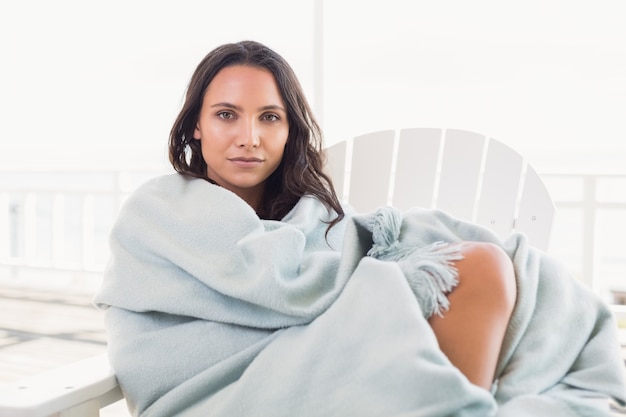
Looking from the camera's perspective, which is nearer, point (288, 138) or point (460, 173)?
point (288, 138)

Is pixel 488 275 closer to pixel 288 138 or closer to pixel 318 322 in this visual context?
pixel 318 322

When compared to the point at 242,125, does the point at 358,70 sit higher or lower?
higher

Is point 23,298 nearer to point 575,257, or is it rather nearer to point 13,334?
point 13,334

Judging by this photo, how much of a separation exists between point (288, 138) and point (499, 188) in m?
0.62

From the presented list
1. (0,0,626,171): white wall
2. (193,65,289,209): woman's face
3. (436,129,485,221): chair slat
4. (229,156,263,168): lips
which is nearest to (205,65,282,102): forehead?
(193,65,289,209): woman's face

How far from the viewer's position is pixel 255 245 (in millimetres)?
1129

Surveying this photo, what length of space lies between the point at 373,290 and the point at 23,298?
3924mm

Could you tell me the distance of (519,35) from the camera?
14977 millimetres

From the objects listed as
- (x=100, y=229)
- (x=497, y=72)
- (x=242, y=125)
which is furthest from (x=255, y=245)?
(x=497, y=72)

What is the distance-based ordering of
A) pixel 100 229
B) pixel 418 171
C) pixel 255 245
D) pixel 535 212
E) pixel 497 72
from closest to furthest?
1. pixel 255 245
2. pixel 535 212
3. pixel 418 171
4. pixel 100 229
5. pixel 497 72

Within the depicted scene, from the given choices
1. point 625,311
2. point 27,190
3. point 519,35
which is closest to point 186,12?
point 519,35

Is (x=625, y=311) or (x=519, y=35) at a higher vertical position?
(x=519, y=35)

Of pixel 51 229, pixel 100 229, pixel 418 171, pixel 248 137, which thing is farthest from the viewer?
pixel 100 229

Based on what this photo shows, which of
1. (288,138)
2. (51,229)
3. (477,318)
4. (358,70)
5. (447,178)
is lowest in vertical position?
(51,229)
